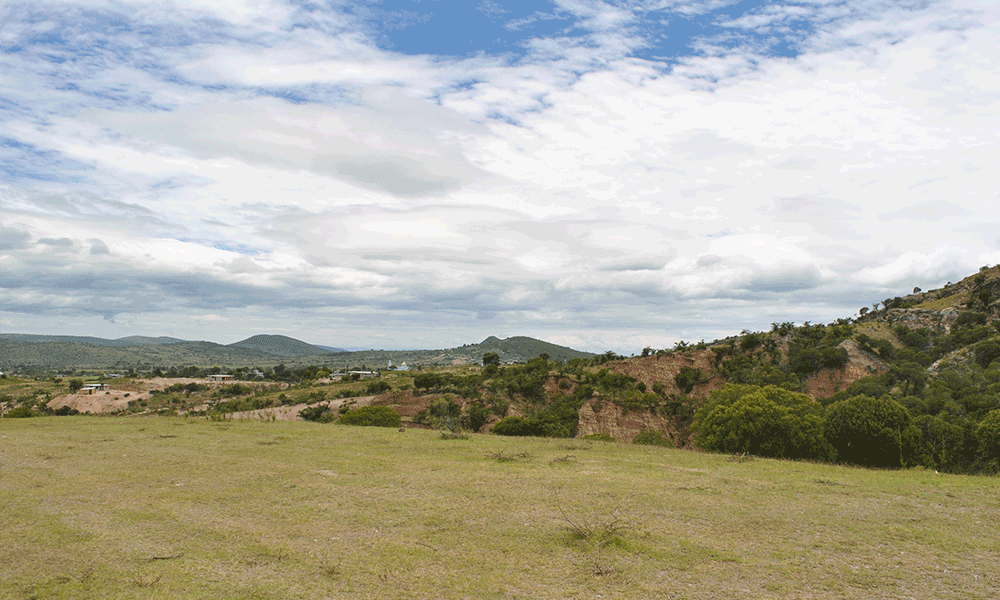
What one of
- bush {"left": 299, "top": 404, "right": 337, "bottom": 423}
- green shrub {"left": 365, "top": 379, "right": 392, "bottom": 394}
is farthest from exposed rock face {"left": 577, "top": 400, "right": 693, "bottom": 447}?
bush {"left": 299, "top": 404, "right": 337, "bottom": 423}

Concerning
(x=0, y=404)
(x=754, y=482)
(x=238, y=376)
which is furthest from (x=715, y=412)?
(x=238, y=376)

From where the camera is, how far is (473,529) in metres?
10.5

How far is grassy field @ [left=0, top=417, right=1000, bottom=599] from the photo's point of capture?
798cm

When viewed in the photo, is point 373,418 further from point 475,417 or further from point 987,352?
point 987,352

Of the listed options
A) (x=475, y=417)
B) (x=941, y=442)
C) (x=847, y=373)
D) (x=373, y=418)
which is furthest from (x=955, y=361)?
(x=373, y=418)

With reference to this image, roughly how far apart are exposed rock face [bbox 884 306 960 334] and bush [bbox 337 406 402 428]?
66.0 meters

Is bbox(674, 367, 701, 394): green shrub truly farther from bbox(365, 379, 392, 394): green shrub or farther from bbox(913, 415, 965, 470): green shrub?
bbox(913, 415, 965, 470): green shrub

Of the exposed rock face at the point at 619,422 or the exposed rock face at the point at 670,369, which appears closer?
the exposed rock face at the point at 619,422

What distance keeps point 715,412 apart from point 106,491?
83.0 ft

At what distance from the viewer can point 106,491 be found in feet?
41.4

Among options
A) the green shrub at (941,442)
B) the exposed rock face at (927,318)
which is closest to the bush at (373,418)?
the green shrub at (941,442)

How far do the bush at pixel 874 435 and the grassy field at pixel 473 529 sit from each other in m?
5.57

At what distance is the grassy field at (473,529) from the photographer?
7.98 meters

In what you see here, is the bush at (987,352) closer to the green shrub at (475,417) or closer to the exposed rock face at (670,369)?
the exposed rock face at (670,369)
